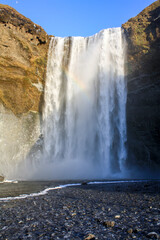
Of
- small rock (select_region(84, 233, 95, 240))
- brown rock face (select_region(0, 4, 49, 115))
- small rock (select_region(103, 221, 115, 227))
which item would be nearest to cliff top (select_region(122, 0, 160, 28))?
brown rock face (select_region(0, 4, 49, 115))

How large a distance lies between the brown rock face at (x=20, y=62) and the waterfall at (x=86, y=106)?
1.82m

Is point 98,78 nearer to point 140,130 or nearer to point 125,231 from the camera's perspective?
point 140,130

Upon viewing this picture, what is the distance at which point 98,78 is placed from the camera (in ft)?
94.9

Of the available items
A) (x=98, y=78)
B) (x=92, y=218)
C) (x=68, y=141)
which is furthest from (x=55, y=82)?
(x=92, y=218)

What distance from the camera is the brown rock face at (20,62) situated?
26.0m

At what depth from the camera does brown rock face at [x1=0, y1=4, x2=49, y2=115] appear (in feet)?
85.5

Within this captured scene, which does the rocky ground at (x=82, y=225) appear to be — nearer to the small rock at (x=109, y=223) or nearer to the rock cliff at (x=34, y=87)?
the small rock at (x=109, y=223)

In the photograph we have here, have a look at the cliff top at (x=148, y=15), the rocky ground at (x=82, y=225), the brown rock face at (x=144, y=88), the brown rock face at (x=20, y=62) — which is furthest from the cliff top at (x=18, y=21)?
the rocky ground at (x=82, y=225)

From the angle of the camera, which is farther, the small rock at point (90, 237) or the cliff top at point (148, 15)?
the cliff top at point (148, 15)

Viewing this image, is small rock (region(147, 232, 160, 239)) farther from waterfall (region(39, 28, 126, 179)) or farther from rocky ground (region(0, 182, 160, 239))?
waterfall (region(39, 28, 126, 179))

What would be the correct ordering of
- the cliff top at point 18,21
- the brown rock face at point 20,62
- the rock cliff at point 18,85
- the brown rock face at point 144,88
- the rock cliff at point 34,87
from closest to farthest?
the brown rock face at point 144,88, the rock cliff at point 34,87, the rock cliff at point 18,85, the brown rock face at point 20,62, the cliff top at point 18,21

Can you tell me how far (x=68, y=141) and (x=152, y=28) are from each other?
20302mm

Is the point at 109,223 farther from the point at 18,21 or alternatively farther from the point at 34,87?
the point at 18,21

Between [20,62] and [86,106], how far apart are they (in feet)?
38.9
